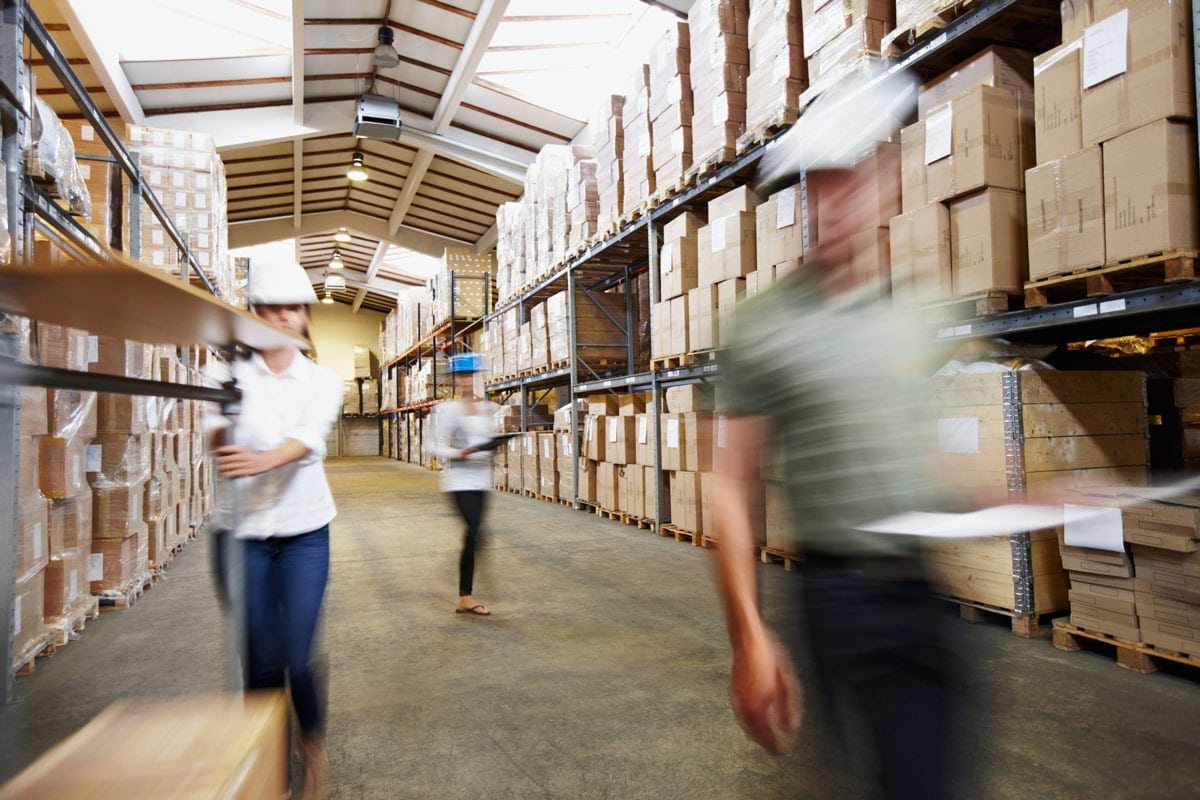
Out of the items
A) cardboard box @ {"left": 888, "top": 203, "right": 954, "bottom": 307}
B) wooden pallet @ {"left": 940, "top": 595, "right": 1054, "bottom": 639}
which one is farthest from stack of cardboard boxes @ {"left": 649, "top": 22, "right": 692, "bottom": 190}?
wooden pallet @ {"left": 940, "top": 595, "right": 1054, "bottom": 639}

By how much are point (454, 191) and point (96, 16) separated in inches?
356

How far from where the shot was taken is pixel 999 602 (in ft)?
12.8

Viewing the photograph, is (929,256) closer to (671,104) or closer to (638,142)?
(671,104)

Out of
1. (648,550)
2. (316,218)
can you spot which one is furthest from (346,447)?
(648,550)

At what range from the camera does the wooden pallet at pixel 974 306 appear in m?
3.79

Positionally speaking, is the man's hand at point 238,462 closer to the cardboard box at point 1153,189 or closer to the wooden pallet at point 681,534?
the cardboard box at point 1153,189

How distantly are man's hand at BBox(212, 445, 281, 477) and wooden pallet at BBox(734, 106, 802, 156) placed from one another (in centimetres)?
470

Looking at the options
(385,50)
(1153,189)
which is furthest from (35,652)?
(385,50)

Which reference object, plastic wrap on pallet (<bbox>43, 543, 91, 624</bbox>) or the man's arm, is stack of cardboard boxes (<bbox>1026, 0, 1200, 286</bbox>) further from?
plastic wrap on pallet (<bbox>43, 543, 91, 624</bbox>)

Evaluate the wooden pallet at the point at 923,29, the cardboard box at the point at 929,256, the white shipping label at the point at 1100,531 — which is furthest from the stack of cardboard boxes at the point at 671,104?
the white shipping label at the point at 1100,531

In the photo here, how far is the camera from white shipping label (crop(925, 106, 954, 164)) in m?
3.92

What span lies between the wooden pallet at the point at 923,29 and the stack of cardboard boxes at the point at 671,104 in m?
2.53

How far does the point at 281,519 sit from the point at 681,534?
5.40 metres

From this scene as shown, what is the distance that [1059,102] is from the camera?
3.43 meters
